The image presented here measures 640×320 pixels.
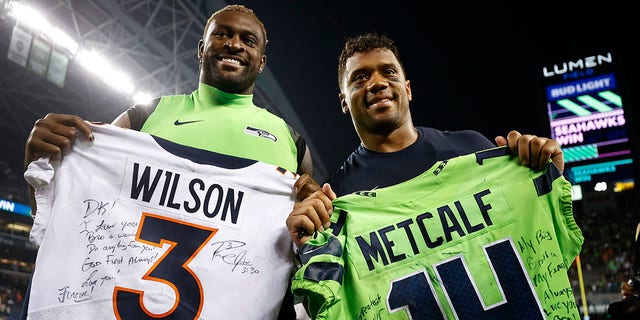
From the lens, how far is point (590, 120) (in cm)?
1392

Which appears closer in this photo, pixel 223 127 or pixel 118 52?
Answer: pixel 223 127

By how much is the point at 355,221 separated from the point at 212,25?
46.0 inches

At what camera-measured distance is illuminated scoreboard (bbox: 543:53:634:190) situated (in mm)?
13345

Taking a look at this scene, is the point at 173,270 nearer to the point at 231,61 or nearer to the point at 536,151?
the point at 231,61

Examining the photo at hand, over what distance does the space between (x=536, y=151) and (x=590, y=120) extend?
1387 cm

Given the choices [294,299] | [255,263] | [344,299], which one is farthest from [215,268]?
[344,299]

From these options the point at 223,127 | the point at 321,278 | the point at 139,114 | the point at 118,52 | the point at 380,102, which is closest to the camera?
the point at 321,278

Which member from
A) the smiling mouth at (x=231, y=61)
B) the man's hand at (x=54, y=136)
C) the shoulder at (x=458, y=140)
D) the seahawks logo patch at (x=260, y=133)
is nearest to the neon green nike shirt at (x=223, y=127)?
the seahawks logo patch at (x=260, y=133)

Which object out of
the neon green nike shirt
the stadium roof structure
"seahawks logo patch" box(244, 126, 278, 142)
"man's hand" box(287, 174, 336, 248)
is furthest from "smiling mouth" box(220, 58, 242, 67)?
the stadium roof structure

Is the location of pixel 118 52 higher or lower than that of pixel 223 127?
higher

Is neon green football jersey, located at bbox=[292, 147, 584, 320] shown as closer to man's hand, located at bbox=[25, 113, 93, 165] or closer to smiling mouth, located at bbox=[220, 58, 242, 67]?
smiling mouth, located at bbox=[220, 58, 242, 67]

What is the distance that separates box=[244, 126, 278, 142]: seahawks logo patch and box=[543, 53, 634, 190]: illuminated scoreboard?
12748 mm

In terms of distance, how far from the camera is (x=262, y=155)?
1992 millimetres

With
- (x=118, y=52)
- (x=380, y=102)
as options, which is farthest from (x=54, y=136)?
(x=118, y=52)
